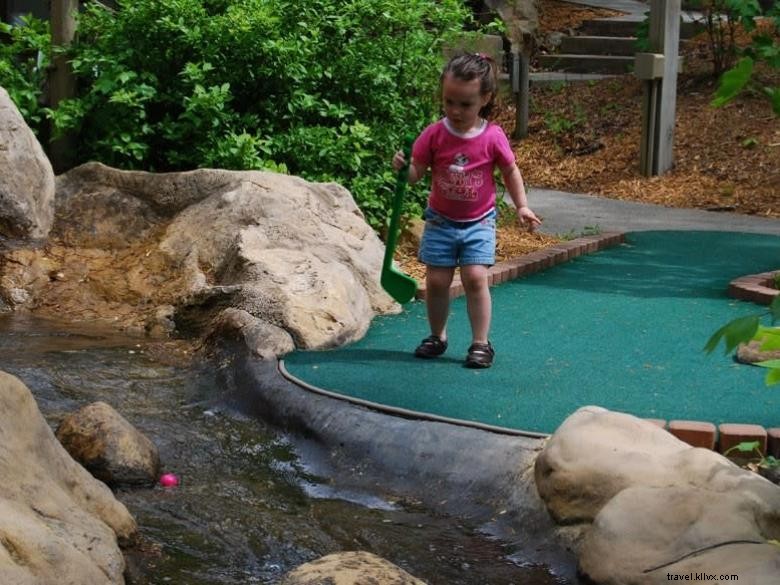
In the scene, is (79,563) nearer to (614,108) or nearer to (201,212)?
(201,212)

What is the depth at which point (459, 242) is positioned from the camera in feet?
19.3

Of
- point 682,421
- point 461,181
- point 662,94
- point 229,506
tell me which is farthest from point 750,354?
point 662,94

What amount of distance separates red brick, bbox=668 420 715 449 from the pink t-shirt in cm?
159

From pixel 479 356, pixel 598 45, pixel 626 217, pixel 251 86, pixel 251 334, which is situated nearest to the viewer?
pixel 479 356

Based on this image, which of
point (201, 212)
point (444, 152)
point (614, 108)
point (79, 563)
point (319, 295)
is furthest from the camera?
point (614, 108)

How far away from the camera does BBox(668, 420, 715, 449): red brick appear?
15.2 ft

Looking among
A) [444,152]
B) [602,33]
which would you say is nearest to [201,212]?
[444,152]

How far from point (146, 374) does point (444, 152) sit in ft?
5.31

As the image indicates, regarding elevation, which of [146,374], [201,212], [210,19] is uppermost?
[210,19]

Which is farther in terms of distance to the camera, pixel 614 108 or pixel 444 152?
pixel 614 108

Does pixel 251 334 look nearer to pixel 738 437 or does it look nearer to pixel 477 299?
pixel 477 299

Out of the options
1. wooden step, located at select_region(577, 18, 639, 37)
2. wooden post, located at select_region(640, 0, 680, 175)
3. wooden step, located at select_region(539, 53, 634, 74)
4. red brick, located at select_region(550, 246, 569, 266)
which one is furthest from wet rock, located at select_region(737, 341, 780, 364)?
wooden step, located at select_region(577, 18, 639, 37)

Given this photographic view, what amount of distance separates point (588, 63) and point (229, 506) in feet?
36.8

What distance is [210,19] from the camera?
7.97m
